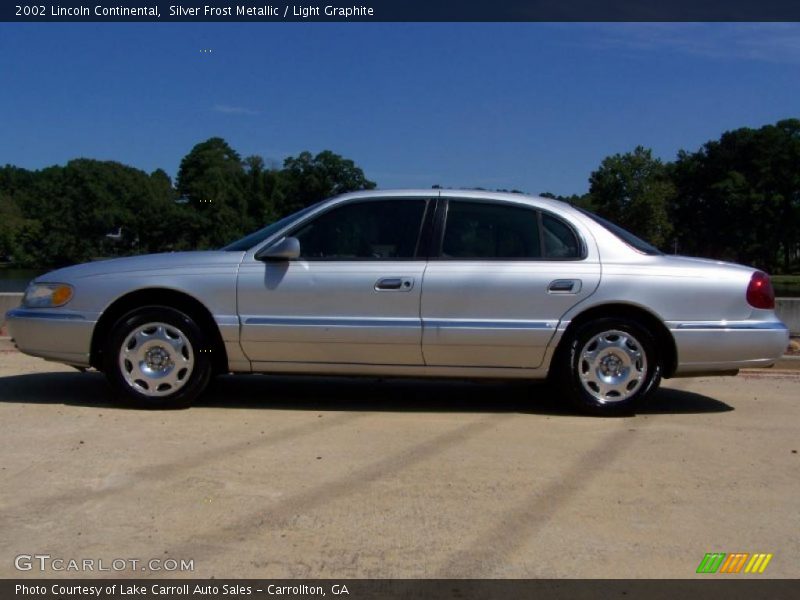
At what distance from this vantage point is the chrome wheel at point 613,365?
19.3 ft

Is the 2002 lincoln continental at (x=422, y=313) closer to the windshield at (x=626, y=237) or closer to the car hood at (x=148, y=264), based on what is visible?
the car hood at (x=148, y=264)

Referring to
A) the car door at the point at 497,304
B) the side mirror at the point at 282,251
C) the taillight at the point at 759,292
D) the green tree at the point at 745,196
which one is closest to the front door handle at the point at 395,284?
the car door at the point at 497,304

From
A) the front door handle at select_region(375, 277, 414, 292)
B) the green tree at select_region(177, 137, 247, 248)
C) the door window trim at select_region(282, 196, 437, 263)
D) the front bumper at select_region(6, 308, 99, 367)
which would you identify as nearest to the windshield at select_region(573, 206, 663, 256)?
the door window trim at select_region(282, 196, 437, 263)

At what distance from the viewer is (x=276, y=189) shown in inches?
875

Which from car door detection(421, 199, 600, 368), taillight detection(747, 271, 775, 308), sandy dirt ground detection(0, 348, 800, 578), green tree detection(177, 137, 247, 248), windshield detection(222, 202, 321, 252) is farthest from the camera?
green tree detection(177, 137, 247, 248)

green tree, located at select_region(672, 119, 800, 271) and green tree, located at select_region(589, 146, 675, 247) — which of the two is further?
green tree, located at select_region(672, 119, 800, 271)

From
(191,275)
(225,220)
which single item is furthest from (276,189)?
(191,275)

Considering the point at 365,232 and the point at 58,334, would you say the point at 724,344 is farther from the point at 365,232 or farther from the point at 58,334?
the point at 58,334

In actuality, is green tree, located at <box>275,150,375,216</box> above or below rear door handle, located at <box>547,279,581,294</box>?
above

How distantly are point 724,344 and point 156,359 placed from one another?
12.8 feet

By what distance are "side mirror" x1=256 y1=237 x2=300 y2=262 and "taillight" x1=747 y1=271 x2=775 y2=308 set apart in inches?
124

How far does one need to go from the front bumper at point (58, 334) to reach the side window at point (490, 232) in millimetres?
2556

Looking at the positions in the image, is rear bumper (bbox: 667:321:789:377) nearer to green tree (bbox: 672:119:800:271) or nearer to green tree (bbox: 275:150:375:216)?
green tree (bbox: 275:150:375:216)

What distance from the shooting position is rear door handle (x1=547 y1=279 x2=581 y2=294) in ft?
19.1
